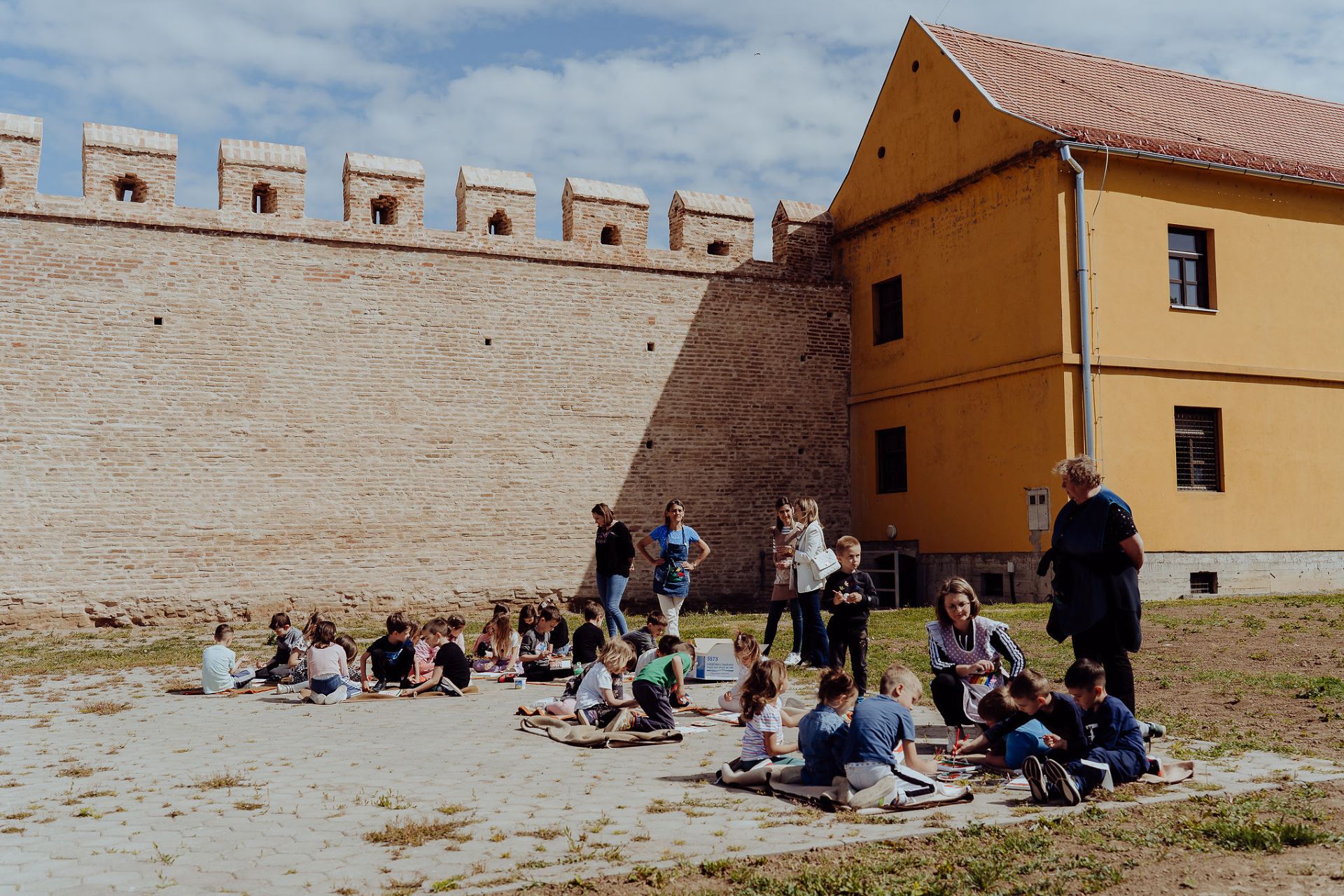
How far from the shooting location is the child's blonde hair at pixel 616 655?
839 cm

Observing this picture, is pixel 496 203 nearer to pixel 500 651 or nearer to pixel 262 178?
pixel 262 178

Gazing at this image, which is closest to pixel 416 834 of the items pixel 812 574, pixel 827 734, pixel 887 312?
pixel 827 734

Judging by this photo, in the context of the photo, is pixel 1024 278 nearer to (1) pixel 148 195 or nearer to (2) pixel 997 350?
(2) pixel 997 350

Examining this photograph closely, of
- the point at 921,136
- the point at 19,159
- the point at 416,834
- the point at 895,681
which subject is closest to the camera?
the point at 416,834

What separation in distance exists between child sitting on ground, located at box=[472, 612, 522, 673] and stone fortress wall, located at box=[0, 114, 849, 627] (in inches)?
257

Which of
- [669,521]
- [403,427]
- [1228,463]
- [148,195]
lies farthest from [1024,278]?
[148,195]

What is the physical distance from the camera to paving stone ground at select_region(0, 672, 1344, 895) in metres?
4.76

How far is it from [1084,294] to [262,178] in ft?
40.8

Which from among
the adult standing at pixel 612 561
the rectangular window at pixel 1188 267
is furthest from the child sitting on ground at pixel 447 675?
the rectangular window at pixel 1188 267

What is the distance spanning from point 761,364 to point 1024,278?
16.7 ft

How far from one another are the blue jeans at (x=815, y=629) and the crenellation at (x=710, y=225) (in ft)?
35.3

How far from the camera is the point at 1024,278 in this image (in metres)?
17.6

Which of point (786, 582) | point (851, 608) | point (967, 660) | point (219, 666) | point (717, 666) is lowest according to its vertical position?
point (717, 666)

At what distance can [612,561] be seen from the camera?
12625mm
